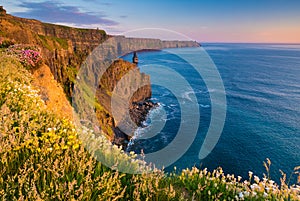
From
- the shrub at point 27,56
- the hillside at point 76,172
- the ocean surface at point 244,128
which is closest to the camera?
the hillside at point 76,172

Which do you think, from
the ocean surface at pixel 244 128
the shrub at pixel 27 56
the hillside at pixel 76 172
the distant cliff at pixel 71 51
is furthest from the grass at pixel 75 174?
the ocean surface at pixel 244 128

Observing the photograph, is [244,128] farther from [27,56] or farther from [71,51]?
[27,56]

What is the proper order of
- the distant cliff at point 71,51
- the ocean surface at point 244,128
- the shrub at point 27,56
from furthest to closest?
the ocean surface at point 244,128 < the distant cliff at point 71,51 < the shrub at point 27,56

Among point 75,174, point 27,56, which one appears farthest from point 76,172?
point 27,56

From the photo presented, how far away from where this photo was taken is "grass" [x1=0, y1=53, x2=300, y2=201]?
3.96 m

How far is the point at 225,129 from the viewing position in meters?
73.9

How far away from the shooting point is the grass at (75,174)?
3961 mm

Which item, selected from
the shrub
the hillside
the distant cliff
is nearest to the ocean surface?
the distant cliff

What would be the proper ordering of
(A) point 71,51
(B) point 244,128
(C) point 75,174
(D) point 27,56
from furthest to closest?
(A) point 71,51 < (B) point 244,128 < (D) point 27,56 < (C) point 75,174

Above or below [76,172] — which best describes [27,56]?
above

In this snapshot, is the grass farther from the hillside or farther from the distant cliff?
the distant cliff

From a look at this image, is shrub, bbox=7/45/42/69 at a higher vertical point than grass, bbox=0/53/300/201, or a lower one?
higher

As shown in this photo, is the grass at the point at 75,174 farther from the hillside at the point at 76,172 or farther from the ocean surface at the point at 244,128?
the ocean surface at the point at 244,128

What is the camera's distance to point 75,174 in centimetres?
459
